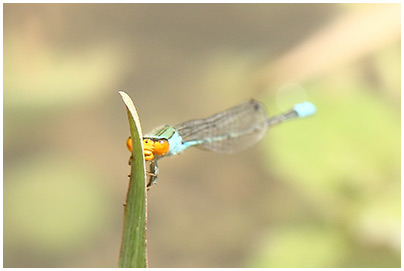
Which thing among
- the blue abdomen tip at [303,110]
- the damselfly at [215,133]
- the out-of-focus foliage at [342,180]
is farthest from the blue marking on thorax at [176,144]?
the out-of-focus foliage at [342,180]

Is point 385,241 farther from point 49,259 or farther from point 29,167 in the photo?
point 29,167

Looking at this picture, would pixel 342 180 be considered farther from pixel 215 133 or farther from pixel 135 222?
pixel 135 222

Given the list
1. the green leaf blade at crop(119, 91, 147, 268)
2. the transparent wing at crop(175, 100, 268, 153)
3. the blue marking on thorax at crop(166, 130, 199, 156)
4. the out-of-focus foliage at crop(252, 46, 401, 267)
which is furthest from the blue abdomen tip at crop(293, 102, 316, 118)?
the green leaf blade at crop(119, 91, 147, 268)

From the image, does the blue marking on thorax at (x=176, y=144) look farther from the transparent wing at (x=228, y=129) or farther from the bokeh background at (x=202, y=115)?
the bokeh background at (x=202, y=115)

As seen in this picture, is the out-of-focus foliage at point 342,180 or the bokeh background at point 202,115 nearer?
the out-of-focus foliage at point 342,180

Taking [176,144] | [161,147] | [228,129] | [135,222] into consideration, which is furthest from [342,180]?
[135,222]

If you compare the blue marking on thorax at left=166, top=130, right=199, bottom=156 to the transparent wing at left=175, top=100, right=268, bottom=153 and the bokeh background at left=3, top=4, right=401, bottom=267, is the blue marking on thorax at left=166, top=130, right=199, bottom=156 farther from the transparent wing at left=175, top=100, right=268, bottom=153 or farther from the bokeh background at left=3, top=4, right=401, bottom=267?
the bokeh background at left=3, top=4, right=401, bottom=267
